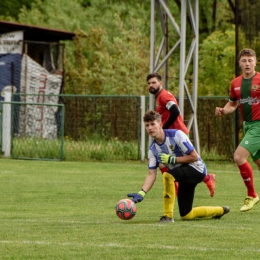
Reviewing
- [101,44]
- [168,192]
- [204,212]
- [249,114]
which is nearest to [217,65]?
[101,44]

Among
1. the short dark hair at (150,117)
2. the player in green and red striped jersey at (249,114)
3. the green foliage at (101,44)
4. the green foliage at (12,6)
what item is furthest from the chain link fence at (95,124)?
the green foliage at (12,6)

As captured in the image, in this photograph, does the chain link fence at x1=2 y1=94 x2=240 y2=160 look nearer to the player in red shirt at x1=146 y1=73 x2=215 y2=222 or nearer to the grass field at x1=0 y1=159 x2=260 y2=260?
the grass field at x1=0 y1=159 x2=260 y2=260

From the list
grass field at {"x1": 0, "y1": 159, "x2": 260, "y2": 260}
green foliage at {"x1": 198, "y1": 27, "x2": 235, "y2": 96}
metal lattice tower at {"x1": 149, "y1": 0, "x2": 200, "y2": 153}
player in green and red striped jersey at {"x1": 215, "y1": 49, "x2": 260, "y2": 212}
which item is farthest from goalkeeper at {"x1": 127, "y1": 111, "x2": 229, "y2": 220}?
green foliage at {"x1": 198, "y1": 27, "x2": 235, "y2": 96}

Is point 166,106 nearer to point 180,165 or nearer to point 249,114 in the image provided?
point 249,114

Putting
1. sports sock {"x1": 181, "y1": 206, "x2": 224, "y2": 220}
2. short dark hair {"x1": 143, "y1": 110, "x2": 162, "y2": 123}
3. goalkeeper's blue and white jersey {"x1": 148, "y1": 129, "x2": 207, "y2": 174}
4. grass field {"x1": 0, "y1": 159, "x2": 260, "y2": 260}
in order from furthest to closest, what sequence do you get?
sports sock {"x1": 181, "y1": 206, "x2": 224, "y2": 220}
goalkeeper's blue and white jersey {"x1": 148, "y1": 129, "x2": 207, "y2": 174}
short dark hair {"x1": 143, "y1": 110, "x2": 162, "y2": 123}
grass field {"x1": 0, "y1": 159, "x2": 260, "y2": 260}

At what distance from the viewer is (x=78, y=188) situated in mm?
17344

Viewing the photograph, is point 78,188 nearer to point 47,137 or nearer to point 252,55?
point 252,55

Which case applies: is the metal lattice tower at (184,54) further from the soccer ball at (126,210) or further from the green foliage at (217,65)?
the soccer ball at (126,210)

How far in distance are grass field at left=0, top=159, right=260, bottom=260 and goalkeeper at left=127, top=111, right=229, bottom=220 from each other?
0.22m

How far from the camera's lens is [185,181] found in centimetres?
1122

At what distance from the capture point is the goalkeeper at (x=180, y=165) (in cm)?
1084

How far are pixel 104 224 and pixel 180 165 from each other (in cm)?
117

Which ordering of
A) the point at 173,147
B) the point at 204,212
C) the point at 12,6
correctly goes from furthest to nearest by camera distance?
1. the point at 12,6
2. the point at 204,212
3. the point at 173,147

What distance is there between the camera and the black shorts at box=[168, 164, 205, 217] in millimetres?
11098
